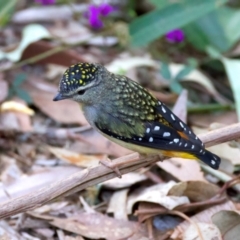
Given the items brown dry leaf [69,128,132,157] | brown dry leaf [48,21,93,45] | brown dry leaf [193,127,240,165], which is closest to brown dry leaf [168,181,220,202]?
brown dry leaf [193,127,240,165]

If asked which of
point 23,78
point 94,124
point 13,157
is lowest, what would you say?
point 13,157

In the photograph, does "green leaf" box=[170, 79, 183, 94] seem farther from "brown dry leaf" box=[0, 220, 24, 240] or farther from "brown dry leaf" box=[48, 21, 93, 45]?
"brown dry leaf" box=[0, 220, 24, 240]

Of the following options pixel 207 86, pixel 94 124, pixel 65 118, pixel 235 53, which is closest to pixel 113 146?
pixel 65 118

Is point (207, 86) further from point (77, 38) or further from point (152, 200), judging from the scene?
point (152, 200)

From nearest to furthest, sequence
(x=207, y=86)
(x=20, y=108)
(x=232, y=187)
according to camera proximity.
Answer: (x=232, y=187) < (x=20, y=108) < (x=207, y=86)

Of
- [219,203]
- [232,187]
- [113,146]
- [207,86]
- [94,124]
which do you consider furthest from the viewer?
[207,86]

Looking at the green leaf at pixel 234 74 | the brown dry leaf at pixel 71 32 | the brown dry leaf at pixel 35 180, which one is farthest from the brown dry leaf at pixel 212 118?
the brown dry leaf at pixel 71 32
